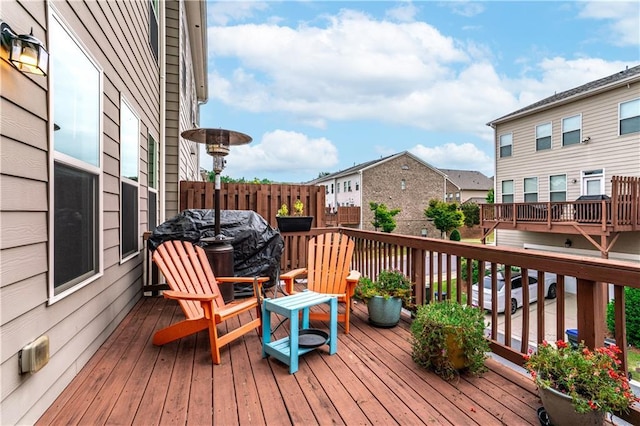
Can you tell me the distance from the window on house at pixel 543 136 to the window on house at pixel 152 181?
13548mm

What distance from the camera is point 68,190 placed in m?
2.15

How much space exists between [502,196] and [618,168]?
4.36 m

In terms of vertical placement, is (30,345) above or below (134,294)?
above

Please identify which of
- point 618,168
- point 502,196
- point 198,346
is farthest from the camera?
point 502,196

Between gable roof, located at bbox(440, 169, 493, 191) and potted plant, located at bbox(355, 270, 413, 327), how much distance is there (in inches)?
1233

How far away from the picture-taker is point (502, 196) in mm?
14602

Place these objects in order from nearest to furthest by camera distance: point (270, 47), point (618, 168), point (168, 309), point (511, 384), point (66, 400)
Answer: point (66, 400), point (511, 384), point (168, 309), point (270, 47), point (618, 168)

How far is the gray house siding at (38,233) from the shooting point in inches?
59.9

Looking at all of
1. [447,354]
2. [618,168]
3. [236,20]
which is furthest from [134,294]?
[618,168]

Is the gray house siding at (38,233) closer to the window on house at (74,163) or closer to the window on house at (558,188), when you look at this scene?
the window on house at (74,163)

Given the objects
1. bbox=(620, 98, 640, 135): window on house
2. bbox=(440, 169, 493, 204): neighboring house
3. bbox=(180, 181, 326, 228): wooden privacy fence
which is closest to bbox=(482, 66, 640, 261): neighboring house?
bbox=(620, 98, 640, 135): window on house

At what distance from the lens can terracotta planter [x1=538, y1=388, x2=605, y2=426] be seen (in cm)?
160

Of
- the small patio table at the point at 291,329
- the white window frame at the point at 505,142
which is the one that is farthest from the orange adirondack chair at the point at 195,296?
the white window frame at the point at 505,142

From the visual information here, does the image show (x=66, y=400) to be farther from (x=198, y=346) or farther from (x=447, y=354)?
(x=447, y=354)
